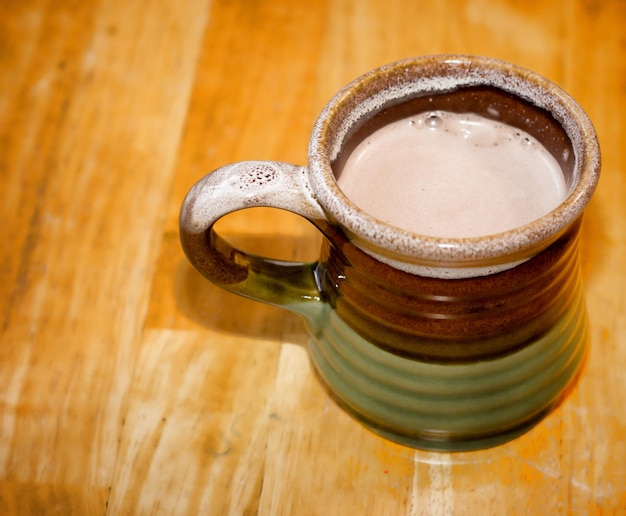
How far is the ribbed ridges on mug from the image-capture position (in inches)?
22.0

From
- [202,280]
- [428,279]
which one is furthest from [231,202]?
[202,280]

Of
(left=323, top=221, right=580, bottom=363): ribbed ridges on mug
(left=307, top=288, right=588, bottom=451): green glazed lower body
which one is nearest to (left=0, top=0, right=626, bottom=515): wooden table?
(left=307, top=288, right=588, bottom=451): green glazed lower body

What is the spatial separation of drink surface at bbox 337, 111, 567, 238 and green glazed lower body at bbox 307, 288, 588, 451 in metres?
0.09

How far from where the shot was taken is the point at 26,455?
728mm

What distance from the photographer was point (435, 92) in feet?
2.19

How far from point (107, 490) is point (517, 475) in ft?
1.10

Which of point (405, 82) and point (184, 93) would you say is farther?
point (184, 93)

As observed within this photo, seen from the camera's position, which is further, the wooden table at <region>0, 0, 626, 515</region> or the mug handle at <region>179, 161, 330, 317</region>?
the wooden table at <region>0, 0, 626, 515</region>

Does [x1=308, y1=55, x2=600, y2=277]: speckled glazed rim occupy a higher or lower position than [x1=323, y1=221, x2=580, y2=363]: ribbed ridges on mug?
higher

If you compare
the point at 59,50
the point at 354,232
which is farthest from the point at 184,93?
the point at 354,232

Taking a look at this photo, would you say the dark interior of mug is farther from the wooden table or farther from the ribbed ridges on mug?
the wooden table

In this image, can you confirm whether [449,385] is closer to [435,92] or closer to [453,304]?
[453,304]

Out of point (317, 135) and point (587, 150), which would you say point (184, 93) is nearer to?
point (317, 135)

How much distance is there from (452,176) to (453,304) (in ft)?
0.48
